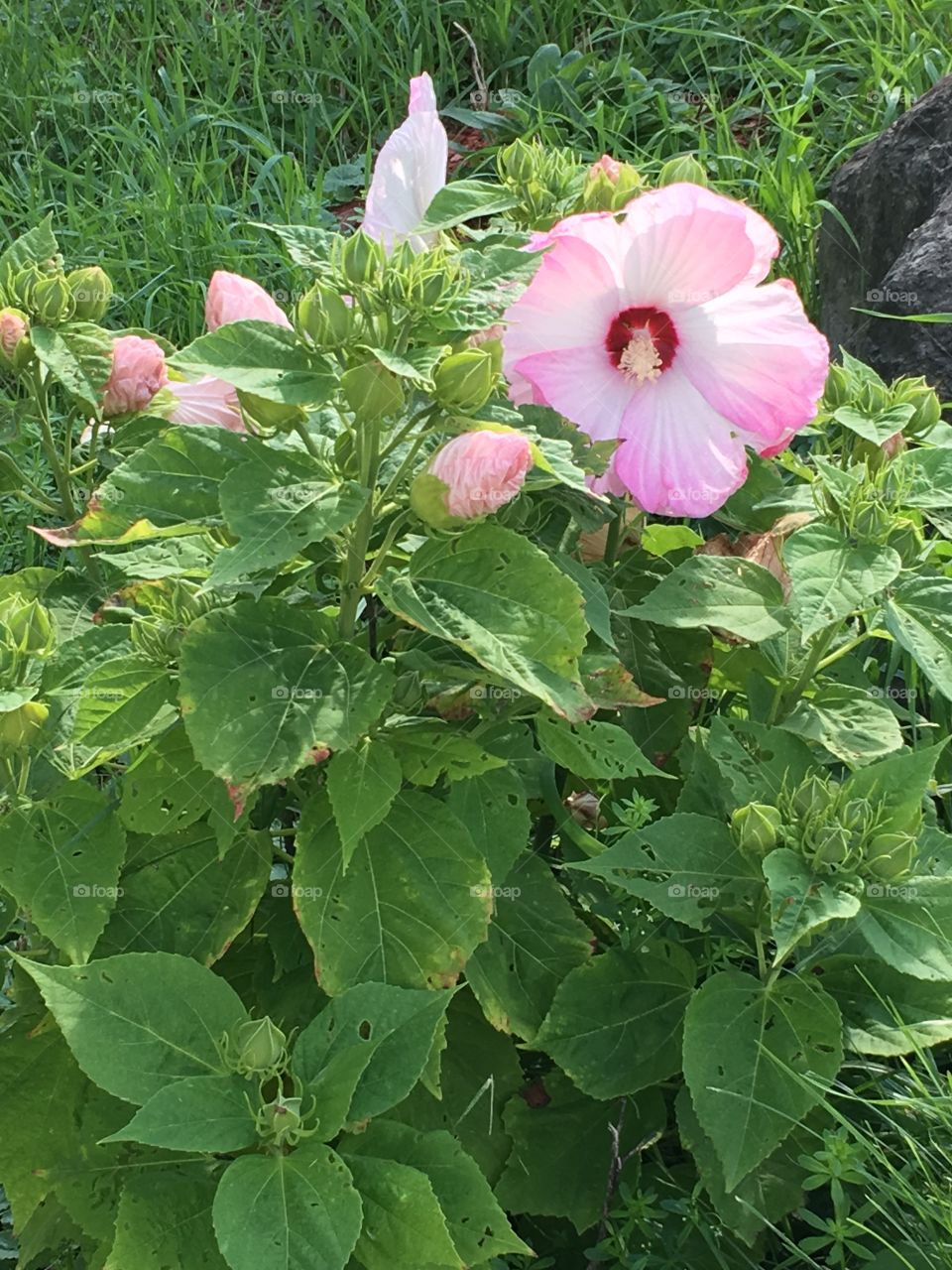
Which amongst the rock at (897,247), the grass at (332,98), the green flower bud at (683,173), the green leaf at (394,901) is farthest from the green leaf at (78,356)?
the grass at (332,98)

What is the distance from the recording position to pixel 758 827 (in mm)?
1341

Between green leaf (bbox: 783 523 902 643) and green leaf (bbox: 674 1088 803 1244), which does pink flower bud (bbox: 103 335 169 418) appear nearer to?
green leaf (bbox: 783 523 902 643)

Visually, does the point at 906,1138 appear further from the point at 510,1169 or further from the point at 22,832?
the point at 22,832

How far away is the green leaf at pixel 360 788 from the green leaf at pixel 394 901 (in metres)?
0.04

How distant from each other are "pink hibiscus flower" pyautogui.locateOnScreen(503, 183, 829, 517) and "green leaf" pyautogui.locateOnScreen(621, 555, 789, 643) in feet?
0.32

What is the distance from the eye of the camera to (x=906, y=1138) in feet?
4.48

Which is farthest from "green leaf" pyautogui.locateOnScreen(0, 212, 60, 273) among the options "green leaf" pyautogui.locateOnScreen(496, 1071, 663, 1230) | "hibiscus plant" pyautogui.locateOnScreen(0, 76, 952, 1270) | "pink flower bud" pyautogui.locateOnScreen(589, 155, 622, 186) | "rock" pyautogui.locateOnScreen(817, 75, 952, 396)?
"rock" pyautogui.locateOnScreen(817, 75, 952, 396)

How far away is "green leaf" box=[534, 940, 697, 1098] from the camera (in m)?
1.47

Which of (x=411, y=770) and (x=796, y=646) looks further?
(x=796, y=646)

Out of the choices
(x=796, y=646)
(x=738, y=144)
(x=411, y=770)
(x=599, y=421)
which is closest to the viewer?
(x=411, y=770)

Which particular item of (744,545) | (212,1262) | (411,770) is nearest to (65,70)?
(744,545)

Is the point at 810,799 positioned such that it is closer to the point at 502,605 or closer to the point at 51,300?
the point at 502,605

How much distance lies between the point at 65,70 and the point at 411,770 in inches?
138

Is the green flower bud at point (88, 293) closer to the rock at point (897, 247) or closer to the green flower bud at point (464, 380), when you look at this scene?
the green flower bud at point (464, 380)
